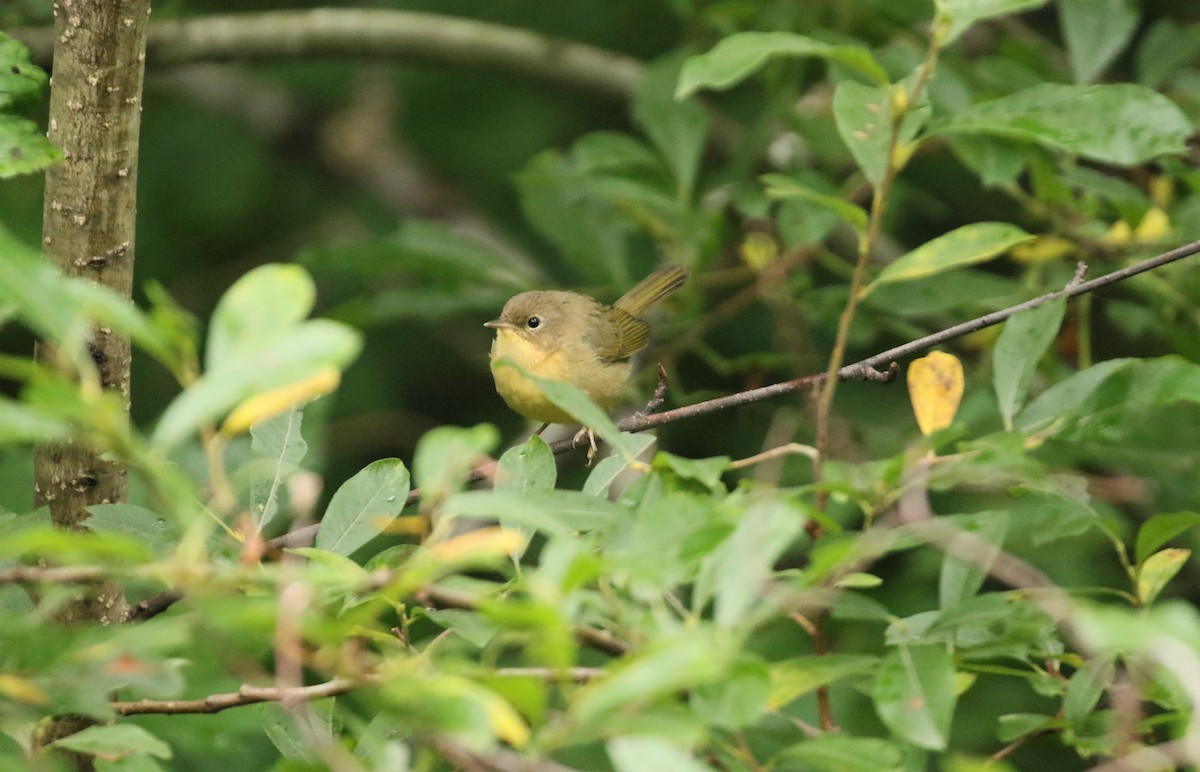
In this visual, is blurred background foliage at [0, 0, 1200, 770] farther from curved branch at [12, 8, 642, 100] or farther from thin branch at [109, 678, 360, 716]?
thin branch at [109, 678, 360, 716]

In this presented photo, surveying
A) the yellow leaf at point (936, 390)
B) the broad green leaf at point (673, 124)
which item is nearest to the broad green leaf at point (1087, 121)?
the yellow leaf at point (936, 390)

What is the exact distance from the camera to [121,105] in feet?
7.27

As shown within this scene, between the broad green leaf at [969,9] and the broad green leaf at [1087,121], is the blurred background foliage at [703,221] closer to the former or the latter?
the broad green leaf at [1087,121]

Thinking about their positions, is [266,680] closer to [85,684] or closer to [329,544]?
[85,684]

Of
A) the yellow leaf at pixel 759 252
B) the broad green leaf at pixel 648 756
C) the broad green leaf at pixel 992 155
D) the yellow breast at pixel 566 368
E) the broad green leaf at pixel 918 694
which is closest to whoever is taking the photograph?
the broad green leaf at pixel 648 756

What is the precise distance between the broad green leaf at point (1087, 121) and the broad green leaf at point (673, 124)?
1954 mm

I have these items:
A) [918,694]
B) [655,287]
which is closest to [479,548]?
[918,694]

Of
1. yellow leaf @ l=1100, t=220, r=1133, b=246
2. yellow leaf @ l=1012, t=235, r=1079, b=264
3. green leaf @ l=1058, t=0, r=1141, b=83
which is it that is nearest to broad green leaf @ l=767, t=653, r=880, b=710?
yellow leaf @ l=1012, t=235, r=1079, b=264

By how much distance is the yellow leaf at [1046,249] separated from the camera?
13.0 feet

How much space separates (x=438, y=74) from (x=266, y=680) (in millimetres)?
6260

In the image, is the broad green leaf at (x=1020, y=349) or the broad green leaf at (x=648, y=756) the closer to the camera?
the broad green leaf at (x=648, y=756)

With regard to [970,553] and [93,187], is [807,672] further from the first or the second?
[93,187]

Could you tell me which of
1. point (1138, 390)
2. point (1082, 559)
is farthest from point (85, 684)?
point (1082, 559)

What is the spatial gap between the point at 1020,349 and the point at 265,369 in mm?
1424
